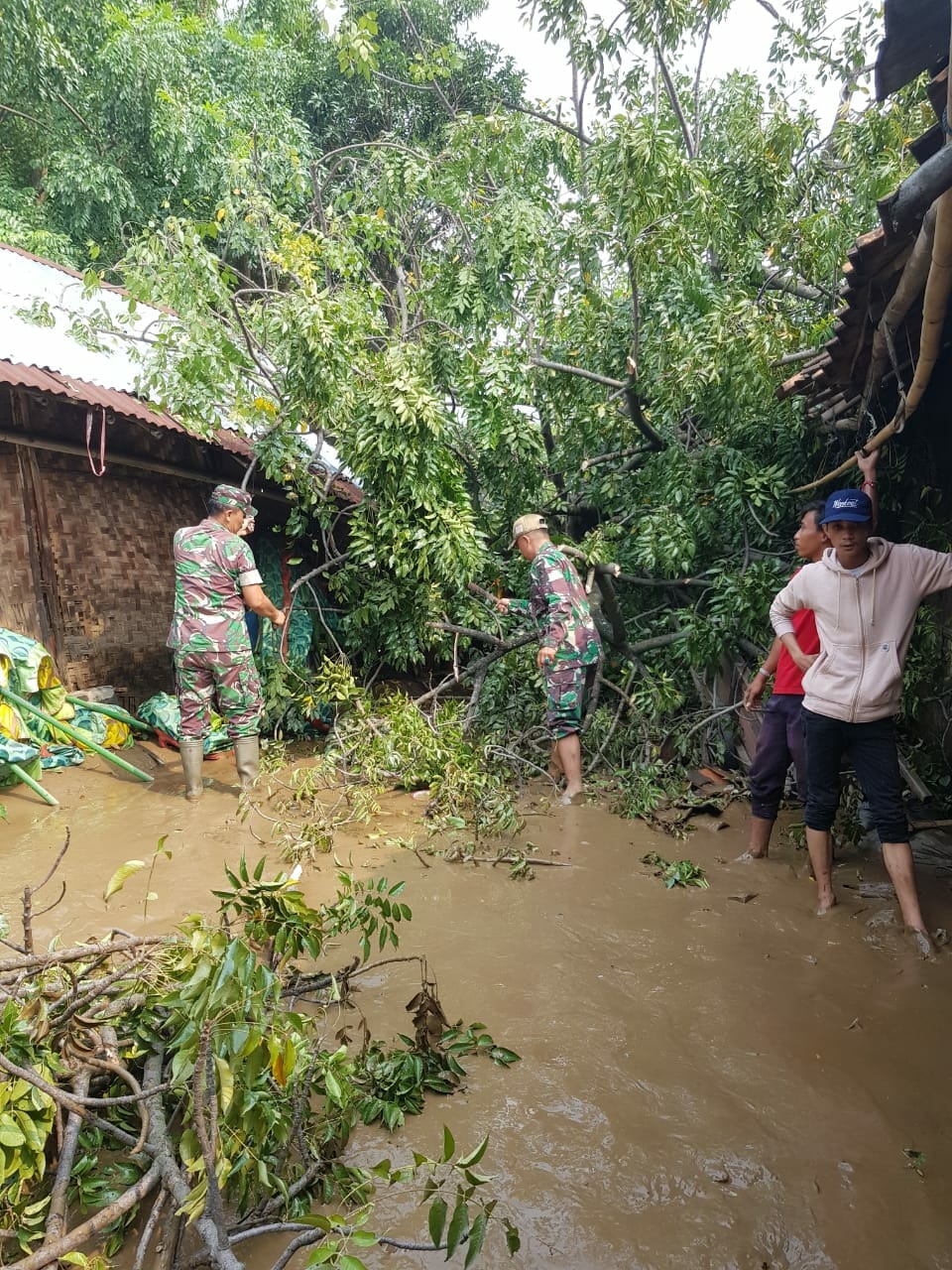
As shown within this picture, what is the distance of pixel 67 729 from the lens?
4.83 meters

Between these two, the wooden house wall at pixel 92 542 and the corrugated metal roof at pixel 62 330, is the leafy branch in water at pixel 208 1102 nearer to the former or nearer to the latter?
the wooden house wall at pixel 92 542

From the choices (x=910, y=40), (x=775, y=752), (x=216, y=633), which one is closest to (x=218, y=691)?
(x=216, y=633)

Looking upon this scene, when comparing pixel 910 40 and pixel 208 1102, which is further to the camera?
pixel 910 40

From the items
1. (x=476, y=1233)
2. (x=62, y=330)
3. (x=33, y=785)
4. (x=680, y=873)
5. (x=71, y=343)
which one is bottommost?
(x=33, y=785)

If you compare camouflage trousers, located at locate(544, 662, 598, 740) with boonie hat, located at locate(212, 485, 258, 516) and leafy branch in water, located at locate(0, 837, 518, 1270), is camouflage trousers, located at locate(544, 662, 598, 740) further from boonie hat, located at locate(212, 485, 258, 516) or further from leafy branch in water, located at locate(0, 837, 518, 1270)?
leafy branch in water, located at locate(0, 837, 518, 1270)

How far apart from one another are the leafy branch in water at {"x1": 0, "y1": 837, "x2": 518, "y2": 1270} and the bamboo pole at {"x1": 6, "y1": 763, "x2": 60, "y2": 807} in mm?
2396

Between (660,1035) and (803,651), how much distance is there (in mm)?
2039

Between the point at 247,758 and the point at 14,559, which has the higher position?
the point at 14,559

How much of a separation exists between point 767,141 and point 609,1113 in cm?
637

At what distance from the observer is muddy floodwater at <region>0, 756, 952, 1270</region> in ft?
6.04

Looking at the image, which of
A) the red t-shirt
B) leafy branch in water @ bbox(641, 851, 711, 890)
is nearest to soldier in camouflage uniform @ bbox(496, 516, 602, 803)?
leafy branch in water @ bbox(641, 851, 711, 890)

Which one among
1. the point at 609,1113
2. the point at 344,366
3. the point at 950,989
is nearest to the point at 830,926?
the point at 950,989

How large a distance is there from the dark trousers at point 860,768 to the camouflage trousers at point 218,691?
3.48 meters

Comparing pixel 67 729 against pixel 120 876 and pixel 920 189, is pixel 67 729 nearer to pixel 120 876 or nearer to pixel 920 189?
pixel 120 876
